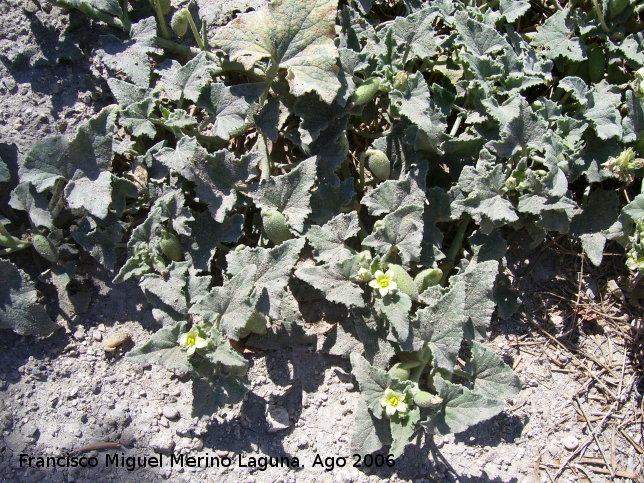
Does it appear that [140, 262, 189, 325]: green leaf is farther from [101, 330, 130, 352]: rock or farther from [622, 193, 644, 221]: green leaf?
[622, 193, 644, 221]: green leaf

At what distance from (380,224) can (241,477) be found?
4.82 ft

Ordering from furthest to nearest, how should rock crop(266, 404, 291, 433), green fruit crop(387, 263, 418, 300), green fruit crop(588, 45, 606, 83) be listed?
green fruit crop(588, 45, 606, 83) → rock crop(266, 404, 291, 433) → green fruit crop(387, 263, 418, 300)

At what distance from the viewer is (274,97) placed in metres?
3.33

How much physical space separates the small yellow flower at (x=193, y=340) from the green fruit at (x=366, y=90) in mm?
1539

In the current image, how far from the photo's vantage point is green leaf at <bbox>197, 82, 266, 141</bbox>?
10.3ft

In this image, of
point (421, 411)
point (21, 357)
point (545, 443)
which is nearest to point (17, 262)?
point (21, 357)

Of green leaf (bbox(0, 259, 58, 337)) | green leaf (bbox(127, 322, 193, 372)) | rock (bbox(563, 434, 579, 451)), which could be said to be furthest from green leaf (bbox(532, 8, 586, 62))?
green leaf (bbox(0, 259, 58, 337))

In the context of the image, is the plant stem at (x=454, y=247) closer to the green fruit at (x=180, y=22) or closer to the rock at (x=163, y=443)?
the rock at (x=163, y=443)

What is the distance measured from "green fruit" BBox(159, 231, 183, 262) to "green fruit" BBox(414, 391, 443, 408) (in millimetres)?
1460

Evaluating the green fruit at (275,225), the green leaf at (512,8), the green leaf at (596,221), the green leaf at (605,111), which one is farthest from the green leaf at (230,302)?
the green leaf at (512,8)

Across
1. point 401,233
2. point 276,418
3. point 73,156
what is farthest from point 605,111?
point 73,156

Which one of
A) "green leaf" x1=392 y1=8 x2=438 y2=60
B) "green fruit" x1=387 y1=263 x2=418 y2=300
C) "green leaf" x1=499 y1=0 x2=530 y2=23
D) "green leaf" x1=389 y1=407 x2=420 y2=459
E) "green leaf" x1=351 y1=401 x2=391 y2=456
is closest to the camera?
"green leaf" x1=389 y1=407 x2=420 y2=459

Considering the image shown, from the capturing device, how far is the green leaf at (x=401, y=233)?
114 inches

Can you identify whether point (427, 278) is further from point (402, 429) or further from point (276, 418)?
point (276, 418)
